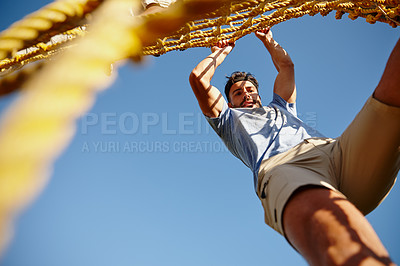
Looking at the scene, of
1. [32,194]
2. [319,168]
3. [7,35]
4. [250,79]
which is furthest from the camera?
[250,79]

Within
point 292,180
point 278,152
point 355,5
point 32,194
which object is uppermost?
point 355,5

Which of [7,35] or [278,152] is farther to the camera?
[278,152]

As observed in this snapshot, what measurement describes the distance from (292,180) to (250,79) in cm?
90

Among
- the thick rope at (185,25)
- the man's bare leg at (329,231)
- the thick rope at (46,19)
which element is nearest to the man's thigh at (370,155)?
the man's bare leg at (329,231)

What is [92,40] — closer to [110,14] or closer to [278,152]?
[110,14]

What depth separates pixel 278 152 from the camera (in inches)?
36.4

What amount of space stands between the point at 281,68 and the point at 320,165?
2.33 ft

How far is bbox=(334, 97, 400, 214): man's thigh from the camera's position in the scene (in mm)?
684

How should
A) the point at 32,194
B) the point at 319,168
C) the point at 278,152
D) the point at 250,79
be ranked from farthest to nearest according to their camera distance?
the point at 250,79
the point at 278,152
the point at 319,168
the point at 32,194

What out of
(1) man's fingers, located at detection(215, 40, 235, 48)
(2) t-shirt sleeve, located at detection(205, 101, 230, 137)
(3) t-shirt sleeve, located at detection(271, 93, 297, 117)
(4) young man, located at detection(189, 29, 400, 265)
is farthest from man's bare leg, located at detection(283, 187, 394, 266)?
(1) man's fingers, located at detection(215, 40, 235, 48)

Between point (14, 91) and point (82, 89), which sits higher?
point (14, 91)

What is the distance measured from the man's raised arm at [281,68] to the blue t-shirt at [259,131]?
0.08 meters

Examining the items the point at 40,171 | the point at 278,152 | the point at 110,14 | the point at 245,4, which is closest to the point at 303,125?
the point at 278,152

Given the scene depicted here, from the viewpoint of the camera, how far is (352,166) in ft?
2.43
